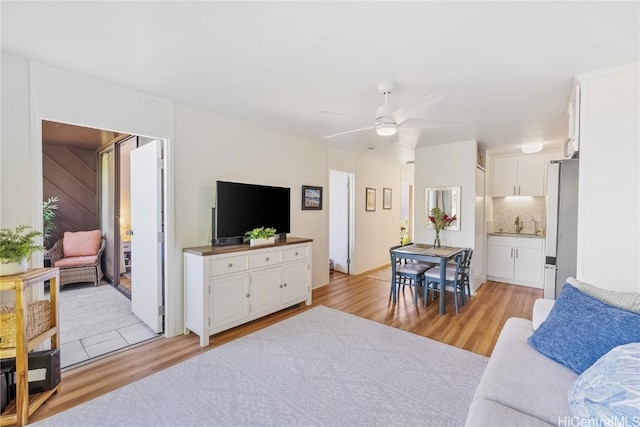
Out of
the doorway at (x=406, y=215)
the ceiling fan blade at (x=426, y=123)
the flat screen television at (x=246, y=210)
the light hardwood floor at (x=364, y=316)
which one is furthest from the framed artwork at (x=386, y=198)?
the ceiling fan blade at (x=426, y=123)

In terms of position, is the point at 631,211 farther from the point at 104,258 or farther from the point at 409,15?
the point at 104,258

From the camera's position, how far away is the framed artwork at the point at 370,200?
5.86 m

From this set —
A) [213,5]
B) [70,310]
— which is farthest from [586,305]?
[70,310]

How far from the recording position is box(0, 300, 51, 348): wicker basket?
1775mm

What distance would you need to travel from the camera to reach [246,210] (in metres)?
3.40

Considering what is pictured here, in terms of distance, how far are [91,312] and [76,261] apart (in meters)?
1.51

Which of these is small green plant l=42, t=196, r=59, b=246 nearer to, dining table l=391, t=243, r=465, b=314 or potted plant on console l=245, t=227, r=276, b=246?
potted plant on console l=245, t=227, r=276, b=246

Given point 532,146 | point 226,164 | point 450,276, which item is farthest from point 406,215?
point 226,164

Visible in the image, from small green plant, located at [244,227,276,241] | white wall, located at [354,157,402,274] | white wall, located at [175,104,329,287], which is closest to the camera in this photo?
white wall, located at [175,104,329,287]

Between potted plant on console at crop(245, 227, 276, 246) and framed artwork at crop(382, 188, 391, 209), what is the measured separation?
355 cm

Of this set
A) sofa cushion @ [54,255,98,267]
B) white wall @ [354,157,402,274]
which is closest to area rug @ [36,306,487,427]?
white wall @ [354,157,402,274]

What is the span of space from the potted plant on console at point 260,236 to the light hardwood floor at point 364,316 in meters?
0.91

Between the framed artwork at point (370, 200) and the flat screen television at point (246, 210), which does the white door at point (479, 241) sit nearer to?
the framed artwork at point (370, 200)

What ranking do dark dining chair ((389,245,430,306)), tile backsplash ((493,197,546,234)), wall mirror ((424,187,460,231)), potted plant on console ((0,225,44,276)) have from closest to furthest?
potted plant on console ((0,225,44,276)), dark dining chair ((389,245,430,306)), wall mirror ((424,187,460,231)), tile backsplash ((493,197,546,234))
